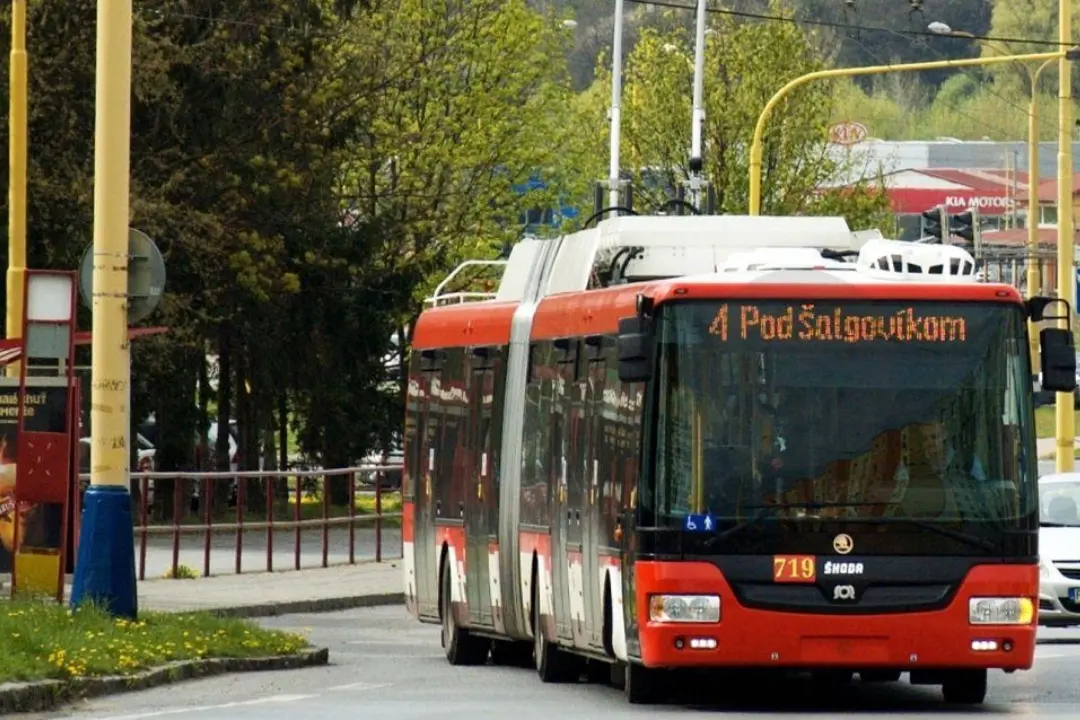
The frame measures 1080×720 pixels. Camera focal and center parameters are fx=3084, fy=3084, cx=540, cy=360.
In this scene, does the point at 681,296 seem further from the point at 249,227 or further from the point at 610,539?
the point at 249,227

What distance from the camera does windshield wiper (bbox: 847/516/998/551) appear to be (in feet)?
53.2

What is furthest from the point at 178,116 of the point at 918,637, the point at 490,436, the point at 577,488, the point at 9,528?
the point at 918,637

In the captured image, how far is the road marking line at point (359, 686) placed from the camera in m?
18.2

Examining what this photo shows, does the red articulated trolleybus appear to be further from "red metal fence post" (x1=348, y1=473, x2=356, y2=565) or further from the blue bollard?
"red metal fence post" (x1=348, y1=473, x2=356, y2=565)

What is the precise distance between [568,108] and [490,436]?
4195cm

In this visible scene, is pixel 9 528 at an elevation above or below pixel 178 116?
below

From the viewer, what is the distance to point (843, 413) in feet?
53.6

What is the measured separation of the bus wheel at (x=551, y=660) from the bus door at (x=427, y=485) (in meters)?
2.90

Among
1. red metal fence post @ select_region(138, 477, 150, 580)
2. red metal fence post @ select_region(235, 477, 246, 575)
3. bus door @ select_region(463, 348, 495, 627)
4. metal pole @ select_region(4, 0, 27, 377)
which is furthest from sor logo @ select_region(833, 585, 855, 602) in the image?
metal pole @ select_region(4, 0, 27, 377)

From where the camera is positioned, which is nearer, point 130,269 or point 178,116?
point 130,269

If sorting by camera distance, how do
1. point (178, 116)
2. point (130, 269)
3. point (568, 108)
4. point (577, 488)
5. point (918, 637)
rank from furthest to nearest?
point (568, 108), point (178, 116), point (130, 269), point (577, 488), point (918, 637)

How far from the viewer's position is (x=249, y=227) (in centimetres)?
4303

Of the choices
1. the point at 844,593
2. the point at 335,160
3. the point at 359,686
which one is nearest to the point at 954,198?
the point at 335,160

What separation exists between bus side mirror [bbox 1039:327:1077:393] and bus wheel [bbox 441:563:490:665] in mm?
6448
